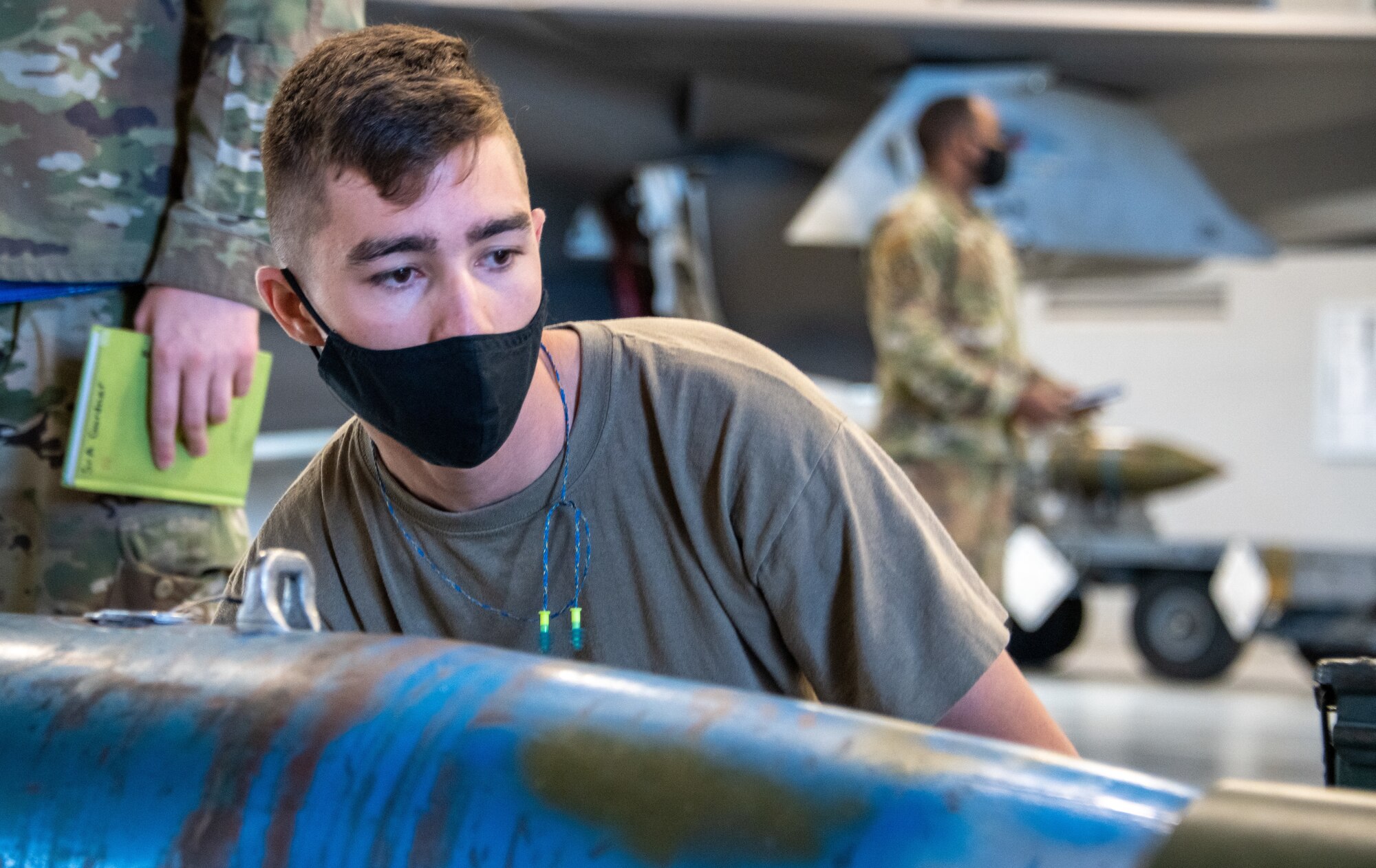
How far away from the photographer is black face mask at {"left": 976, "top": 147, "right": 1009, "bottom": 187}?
3461 mm

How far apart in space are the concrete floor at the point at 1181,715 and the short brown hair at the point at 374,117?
1757mm

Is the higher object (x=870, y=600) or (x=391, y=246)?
(x=391, y=246)

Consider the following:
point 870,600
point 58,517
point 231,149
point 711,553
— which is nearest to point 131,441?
point 58,517

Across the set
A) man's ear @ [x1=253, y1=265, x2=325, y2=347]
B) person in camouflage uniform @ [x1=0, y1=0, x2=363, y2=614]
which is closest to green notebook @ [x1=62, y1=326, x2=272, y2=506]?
person in camouflage uniform @ [x1=0, y1=0, x2=363, y2=614]

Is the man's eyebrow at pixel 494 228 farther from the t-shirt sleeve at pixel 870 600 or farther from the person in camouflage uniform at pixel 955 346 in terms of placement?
the person in camouflage uniform at pixel 955 346

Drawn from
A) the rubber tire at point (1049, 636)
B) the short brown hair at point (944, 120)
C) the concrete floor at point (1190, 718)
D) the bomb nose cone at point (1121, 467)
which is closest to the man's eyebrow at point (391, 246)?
the concrete floor at point (1190, 718)

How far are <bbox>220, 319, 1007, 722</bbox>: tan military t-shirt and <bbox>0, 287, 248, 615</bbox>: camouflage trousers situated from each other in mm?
338

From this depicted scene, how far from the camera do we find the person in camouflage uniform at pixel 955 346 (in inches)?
125

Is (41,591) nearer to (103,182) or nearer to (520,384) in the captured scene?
(103,182)

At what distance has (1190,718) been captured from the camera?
13.1 ft

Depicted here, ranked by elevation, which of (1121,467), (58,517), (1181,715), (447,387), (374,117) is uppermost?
(374,117)

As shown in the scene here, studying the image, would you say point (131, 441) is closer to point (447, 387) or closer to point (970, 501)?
point (447, 387)

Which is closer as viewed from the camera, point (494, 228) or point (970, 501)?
point (494, 228)

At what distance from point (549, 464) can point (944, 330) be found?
7.87 ft
